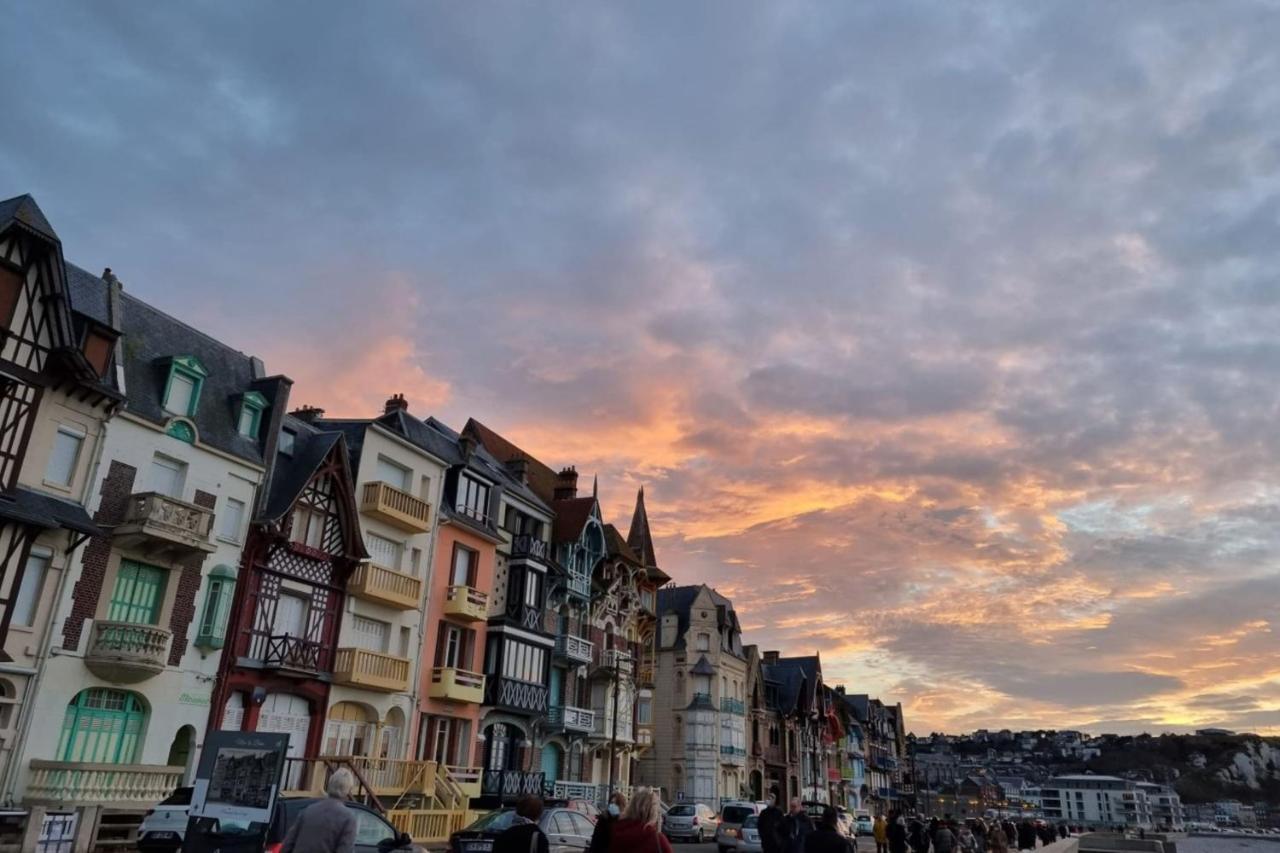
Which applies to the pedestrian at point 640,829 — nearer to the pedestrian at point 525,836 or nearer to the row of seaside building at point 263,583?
the pedestrian at point 525,836

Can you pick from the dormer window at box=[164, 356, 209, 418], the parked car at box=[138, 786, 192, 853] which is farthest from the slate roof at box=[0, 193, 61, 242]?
the parked car at box=[138, 786, 192, 853]

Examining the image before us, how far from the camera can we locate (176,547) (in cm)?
2531

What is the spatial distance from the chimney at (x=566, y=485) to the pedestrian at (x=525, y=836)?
3881cm

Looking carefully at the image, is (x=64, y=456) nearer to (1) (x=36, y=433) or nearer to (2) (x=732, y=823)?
(1) (x=36, y=433)

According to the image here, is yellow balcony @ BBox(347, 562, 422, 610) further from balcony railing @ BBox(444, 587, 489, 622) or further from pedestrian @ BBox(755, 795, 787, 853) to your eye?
pedestrian @ BBox(755, 795, 787, 853)

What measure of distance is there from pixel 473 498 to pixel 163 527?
601 inches

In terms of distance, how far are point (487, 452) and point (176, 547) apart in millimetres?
20961

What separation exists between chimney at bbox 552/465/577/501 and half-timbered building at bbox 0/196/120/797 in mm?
26195

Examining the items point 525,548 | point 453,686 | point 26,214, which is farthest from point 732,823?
point 26,214

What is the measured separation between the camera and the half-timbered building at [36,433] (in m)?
21.6

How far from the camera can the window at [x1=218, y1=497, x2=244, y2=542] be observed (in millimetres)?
27562

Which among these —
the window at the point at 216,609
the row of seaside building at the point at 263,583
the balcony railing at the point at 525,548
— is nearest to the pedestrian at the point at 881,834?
the row of seaside building at the point at 263,583

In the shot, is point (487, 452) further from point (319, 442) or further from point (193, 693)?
point (193, 693)

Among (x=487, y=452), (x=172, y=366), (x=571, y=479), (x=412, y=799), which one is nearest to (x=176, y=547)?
(x=172, y=366)
